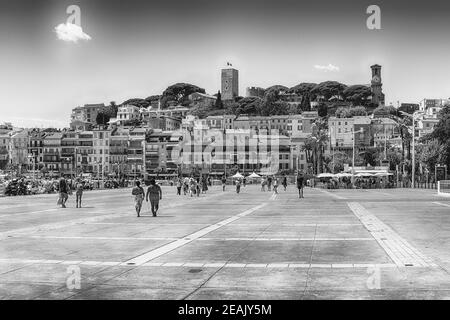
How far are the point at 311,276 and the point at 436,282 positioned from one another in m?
1.94

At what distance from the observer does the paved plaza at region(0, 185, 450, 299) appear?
8.96 metres

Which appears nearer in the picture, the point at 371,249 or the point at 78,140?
the point at 371,249

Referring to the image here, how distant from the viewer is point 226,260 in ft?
40.3

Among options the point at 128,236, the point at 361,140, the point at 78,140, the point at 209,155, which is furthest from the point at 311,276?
the point at 361,140

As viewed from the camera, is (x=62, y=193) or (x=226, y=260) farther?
(x=62, y=193)

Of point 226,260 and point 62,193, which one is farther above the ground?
point 226,260

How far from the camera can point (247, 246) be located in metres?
14.7

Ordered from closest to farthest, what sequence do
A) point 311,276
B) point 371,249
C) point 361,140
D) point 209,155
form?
point 311,276 < point 371,249 < point 209,155 < point 361,140

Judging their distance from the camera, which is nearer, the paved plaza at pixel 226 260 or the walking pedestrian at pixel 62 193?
the paved plaza at pixel 226 260

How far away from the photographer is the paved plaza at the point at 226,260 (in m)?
8.96

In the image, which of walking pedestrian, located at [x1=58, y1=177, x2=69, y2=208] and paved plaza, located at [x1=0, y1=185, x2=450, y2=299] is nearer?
paved plaza, located at [x1=0, y1=185, x2=450, y2=299]
